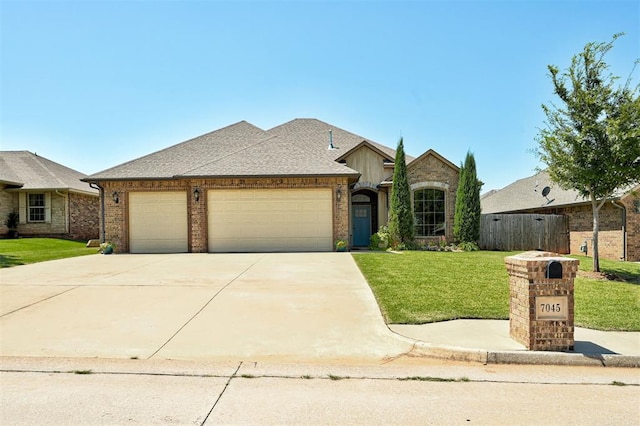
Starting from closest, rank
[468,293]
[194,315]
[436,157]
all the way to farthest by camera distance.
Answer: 1. [194,315]
2. [468,293]
3. [436,157]

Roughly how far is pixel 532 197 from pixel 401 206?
1012cm

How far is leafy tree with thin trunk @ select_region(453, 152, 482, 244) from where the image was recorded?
17.9 m

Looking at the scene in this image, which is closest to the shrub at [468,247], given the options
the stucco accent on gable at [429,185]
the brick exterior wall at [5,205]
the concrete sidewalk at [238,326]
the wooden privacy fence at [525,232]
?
the wooden privacy fence at [525,232]

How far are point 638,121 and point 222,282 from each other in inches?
446

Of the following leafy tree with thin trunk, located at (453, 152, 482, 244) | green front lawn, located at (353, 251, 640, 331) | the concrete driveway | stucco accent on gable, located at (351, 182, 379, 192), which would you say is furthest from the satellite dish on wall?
the concrete driveway

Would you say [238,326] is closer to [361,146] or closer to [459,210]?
[361,146]

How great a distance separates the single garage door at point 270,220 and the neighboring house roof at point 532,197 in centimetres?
938

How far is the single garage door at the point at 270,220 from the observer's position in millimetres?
16641

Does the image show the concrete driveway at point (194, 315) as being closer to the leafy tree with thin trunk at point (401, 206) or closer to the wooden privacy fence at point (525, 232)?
the leafy tree with thin trunk at point (401, 206)

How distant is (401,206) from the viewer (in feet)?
57.7

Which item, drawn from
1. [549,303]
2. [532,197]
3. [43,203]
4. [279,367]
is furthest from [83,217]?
[532,197]

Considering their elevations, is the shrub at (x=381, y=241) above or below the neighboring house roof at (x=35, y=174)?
below

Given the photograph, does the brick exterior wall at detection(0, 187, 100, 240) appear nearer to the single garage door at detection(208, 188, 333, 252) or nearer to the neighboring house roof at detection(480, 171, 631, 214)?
the single garage door at detection(208, 188, 333, 252)

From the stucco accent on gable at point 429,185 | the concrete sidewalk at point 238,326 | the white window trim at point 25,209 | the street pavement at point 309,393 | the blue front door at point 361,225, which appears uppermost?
the stucco accent on gable at point 429,185
